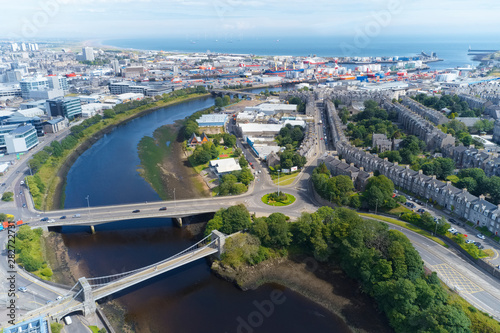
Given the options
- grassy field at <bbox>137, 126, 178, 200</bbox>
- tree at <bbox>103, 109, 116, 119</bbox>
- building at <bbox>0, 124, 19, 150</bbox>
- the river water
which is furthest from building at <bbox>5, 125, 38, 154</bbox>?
tree at <bbox>103, 109, 116, 119</bbox>

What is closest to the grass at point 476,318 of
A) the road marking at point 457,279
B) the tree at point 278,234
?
the road marking at point 457,279

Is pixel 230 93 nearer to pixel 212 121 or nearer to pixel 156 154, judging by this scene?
pixel 212 121

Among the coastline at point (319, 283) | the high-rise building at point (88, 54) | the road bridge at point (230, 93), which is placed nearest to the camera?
the coastline at point (319, 283)

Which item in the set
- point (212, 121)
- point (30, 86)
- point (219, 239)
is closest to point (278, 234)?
point (219, 239)

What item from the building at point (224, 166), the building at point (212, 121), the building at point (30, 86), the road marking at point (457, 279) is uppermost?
the building at point (30, 86)

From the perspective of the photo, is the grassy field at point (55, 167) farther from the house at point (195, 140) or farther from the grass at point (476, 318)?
the grass at point (476, 318)

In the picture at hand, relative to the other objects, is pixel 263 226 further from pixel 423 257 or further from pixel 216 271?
pixel 423 257
